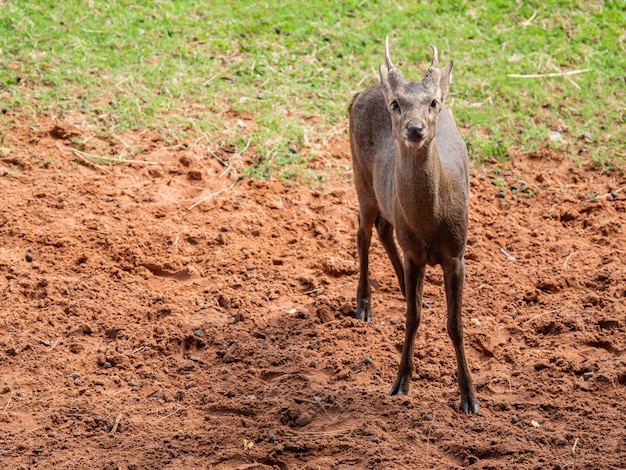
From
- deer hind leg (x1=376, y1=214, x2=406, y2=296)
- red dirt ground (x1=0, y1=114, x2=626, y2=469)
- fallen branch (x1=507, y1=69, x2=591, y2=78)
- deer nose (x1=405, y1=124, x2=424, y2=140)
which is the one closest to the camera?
deer nose (x1=405, y1=124, x2=424, y2=140)

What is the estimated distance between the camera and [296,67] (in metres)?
10.2

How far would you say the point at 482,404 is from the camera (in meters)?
5.76

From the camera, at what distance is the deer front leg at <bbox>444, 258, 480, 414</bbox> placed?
18.8 ft

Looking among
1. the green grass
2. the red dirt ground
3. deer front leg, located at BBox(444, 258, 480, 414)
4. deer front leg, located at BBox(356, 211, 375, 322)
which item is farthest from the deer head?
the green grass

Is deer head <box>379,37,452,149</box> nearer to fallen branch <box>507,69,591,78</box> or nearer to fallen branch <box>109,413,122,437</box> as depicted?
fallen branch <box>109,413,122,437</box>

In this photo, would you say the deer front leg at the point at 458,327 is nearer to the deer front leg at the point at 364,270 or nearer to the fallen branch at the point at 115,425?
the deer front leg at the point at 364,270

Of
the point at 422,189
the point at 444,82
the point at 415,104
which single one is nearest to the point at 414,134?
the point at 415,104

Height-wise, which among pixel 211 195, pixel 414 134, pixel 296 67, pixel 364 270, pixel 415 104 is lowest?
pixel 364 270

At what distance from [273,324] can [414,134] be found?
2.41m

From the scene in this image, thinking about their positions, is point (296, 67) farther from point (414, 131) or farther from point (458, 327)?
point (414, 131)

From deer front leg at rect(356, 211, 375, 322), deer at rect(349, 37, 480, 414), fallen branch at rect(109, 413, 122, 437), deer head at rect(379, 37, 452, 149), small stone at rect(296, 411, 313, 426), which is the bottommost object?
fallen branch at rect(109, 413, 122, 437)

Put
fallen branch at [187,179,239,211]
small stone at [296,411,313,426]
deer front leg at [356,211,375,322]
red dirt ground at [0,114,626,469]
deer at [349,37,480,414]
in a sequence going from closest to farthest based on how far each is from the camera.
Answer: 1. deer at [349,37,480,414]
2. red dirt ground at [0,114,626,469]
3. small stone at [296,411,313,426]
4. deer front leg at [356,211,375,322]
5. fallen branch at [187,179,239,211]

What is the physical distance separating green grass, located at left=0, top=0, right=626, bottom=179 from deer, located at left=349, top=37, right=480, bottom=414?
2.71m

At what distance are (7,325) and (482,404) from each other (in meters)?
3.64
